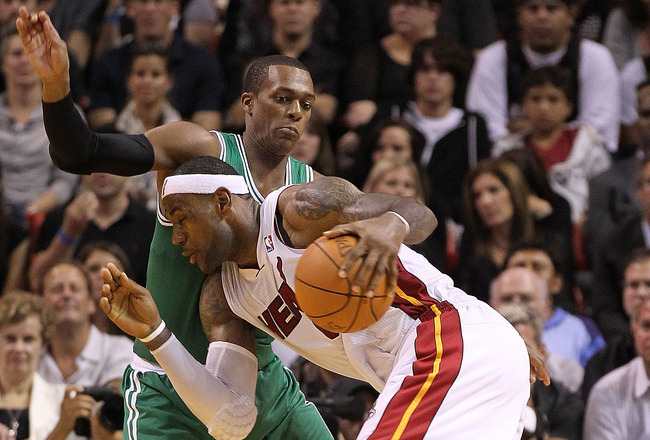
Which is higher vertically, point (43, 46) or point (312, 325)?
point (43, 46)

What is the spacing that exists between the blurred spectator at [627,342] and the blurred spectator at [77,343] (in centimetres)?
293

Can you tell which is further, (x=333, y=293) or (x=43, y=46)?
(x=43, y=46)

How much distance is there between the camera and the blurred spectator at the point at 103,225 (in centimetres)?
824

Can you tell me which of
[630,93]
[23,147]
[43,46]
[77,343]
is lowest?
[77,343]

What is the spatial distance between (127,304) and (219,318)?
0.55 metres

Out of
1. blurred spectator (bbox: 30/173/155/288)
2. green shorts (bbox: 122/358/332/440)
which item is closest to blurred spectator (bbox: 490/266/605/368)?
green shorts (bbox: 122/358/332/440)

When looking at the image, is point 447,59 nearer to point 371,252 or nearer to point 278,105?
point 278,105

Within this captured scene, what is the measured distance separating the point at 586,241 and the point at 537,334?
209cm

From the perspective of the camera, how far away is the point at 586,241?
8617mm

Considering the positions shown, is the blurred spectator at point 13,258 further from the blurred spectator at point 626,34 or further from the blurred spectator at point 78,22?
the blurred spectator at point 626,34

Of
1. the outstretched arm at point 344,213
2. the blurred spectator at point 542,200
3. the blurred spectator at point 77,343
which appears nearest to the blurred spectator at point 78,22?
the blurred spectator at point 77,343

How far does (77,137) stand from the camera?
450cm

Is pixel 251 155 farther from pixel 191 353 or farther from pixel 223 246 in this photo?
pixel 191 353

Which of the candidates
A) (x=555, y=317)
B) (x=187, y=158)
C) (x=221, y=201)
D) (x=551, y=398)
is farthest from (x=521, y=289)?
(x=221, y=201)
